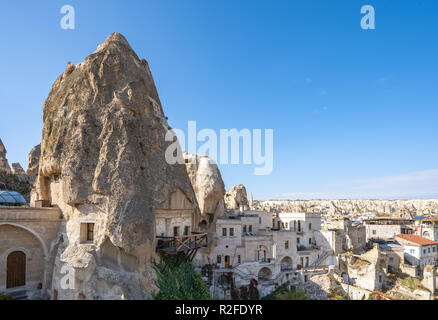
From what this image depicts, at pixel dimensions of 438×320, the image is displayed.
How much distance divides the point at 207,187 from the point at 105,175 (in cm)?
1425

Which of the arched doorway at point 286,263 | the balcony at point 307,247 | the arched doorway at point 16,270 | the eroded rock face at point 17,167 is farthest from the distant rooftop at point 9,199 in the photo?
the eroded rock face at point 17,167

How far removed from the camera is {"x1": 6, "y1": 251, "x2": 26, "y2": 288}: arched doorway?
16.9m

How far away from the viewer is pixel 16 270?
56.5ft

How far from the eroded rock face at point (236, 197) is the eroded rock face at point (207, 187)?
41.0 ft

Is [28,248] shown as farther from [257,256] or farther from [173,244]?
[257,256]

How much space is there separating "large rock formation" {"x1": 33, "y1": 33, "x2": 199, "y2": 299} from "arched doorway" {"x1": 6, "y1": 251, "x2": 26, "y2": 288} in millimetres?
2528

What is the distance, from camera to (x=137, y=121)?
19391 millimetres

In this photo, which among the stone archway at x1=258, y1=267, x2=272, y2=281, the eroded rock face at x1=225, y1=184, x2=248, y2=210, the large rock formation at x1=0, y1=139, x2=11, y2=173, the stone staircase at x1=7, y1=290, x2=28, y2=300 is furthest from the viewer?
the large rock formation at x1=0, y1=139, x2=11, y2=173

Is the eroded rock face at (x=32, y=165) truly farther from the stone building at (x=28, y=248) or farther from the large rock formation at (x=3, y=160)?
the stone building at (x=28, y=248)

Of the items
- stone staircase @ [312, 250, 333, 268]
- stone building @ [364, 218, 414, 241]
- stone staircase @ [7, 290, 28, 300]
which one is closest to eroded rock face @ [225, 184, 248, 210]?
stone staircase @ [312, 250, 333, 268]

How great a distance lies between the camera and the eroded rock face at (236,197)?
146ft

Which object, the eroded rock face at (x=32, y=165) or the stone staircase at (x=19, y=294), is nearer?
the stone staircase at (x=19, y=294)

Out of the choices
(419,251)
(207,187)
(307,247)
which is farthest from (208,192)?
(419,251)

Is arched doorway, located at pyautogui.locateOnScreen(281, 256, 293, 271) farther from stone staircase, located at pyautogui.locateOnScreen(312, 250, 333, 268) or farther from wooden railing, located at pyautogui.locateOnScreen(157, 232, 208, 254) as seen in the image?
wooden railing, located at pyautogui.locateOnScreen(157, 232, 208, 254)
